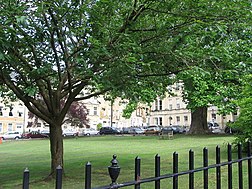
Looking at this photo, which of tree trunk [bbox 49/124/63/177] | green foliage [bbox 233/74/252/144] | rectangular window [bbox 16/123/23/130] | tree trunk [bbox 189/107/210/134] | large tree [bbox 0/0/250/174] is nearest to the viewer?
large tree [bbox 0/0/250/174]

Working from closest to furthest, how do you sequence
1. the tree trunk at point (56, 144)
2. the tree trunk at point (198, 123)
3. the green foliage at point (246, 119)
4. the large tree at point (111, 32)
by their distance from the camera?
the large tree at point (111, 32), the tree trunk at point (56, 144), the green foliage at point (246, 119), the tree trunk at point (198, 123)

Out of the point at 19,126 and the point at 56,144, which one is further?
the point at 19,126

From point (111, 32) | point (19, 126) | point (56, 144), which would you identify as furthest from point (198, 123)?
point (19, 126)

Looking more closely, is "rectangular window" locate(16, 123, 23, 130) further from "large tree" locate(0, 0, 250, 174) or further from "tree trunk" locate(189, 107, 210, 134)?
"large tree" locate(0, 0, 250, 174)

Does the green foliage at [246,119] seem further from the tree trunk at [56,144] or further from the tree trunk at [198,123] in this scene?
the tree trunk at [198,123]

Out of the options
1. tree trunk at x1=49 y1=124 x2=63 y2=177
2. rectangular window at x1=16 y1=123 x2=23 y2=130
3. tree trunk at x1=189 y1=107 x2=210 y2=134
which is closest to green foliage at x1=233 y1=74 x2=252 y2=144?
tree trunk at x1=49 y1=124 x2=63 y2=177

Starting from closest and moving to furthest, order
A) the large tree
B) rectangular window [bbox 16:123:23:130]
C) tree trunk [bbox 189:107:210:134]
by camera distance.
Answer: the large tree
tree trunk [bbox 189:107:210:134]
rectangular window [bbox 16:123:23:130]

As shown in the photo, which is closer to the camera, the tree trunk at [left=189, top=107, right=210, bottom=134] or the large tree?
the large tree

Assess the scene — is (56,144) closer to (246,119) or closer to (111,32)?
(111,32)

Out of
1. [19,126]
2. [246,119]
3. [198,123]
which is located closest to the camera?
[246,119]

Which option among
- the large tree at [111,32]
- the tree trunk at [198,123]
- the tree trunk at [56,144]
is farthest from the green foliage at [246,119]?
the tree trunk at [198,123]

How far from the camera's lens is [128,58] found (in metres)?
5.61

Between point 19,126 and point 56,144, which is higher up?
point 56,144

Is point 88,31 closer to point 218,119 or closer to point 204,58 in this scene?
point 204,58
